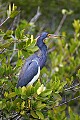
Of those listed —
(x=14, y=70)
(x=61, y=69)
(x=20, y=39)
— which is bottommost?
(x=61, y=69)

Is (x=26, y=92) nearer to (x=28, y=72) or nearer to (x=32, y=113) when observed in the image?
(x=32, y=113)

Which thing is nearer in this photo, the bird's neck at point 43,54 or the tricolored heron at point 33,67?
the tricolored heron at point 33,67

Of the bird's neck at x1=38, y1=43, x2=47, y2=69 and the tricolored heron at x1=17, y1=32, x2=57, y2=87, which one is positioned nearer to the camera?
the tricolored heron at x1=17, y1=32, x2=57, y2=87

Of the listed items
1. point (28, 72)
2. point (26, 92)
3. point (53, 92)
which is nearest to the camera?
point (26, 92)

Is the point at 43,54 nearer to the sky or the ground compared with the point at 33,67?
nearer to the sky

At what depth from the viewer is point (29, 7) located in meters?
8.13

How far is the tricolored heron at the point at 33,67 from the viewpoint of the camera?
4090 mm

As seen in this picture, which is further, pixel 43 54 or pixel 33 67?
pixel 43 54

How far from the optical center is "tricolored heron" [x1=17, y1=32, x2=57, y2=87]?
4090mm

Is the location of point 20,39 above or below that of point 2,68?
above

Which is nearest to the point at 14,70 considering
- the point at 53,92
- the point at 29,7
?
the point at 53,92

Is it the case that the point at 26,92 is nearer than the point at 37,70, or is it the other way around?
the point at 26,92

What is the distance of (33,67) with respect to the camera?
431 centimetres

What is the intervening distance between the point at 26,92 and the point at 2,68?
431mm
